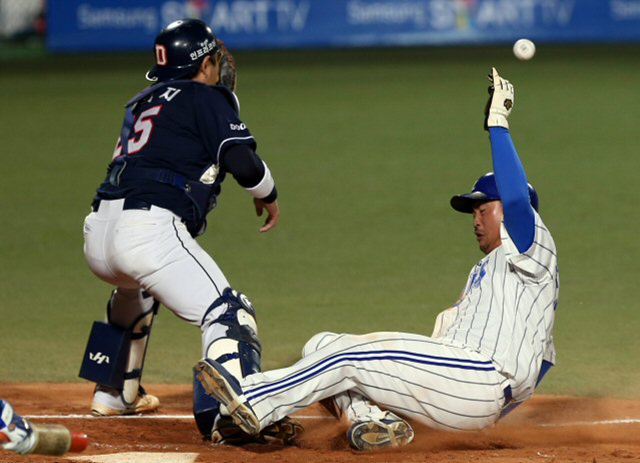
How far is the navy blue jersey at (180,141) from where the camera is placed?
5.45 metres

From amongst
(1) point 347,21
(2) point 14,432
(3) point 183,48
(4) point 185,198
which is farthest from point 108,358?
(1) point 347,21

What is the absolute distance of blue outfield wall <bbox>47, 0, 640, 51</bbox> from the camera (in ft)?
81.7

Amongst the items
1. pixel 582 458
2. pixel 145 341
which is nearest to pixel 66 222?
pixel 145 341

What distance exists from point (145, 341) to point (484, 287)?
1843 millimetres

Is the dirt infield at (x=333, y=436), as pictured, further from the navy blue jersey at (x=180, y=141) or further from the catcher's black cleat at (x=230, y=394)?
the navy blue jersey at (x=180, y=141)

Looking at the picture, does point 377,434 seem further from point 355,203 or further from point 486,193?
point 355,203

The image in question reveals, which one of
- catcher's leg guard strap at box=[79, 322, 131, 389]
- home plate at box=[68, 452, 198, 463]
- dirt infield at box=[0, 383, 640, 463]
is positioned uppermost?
catcher's leg guard strap at box=[79, 322, 131, 389]

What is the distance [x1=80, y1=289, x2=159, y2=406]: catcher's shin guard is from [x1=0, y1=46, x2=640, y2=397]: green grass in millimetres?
807

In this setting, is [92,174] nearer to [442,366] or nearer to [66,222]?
[66,222]

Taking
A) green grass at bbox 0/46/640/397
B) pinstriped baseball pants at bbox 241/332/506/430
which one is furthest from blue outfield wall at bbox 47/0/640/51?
pinstriped baseball pants at bbox 241/332/506/430

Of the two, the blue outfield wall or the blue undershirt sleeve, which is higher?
the blue outfield wall

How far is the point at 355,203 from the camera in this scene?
11.8 meters

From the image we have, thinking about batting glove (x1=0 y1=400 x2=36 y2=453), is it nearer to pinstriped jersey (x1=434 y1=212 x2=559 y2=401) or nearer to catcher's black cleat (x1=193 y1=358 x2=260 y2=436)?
catcher's black cleat (x1=193 y1=358 x2=260 y2=436)

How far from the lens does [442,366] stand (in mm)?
5035
